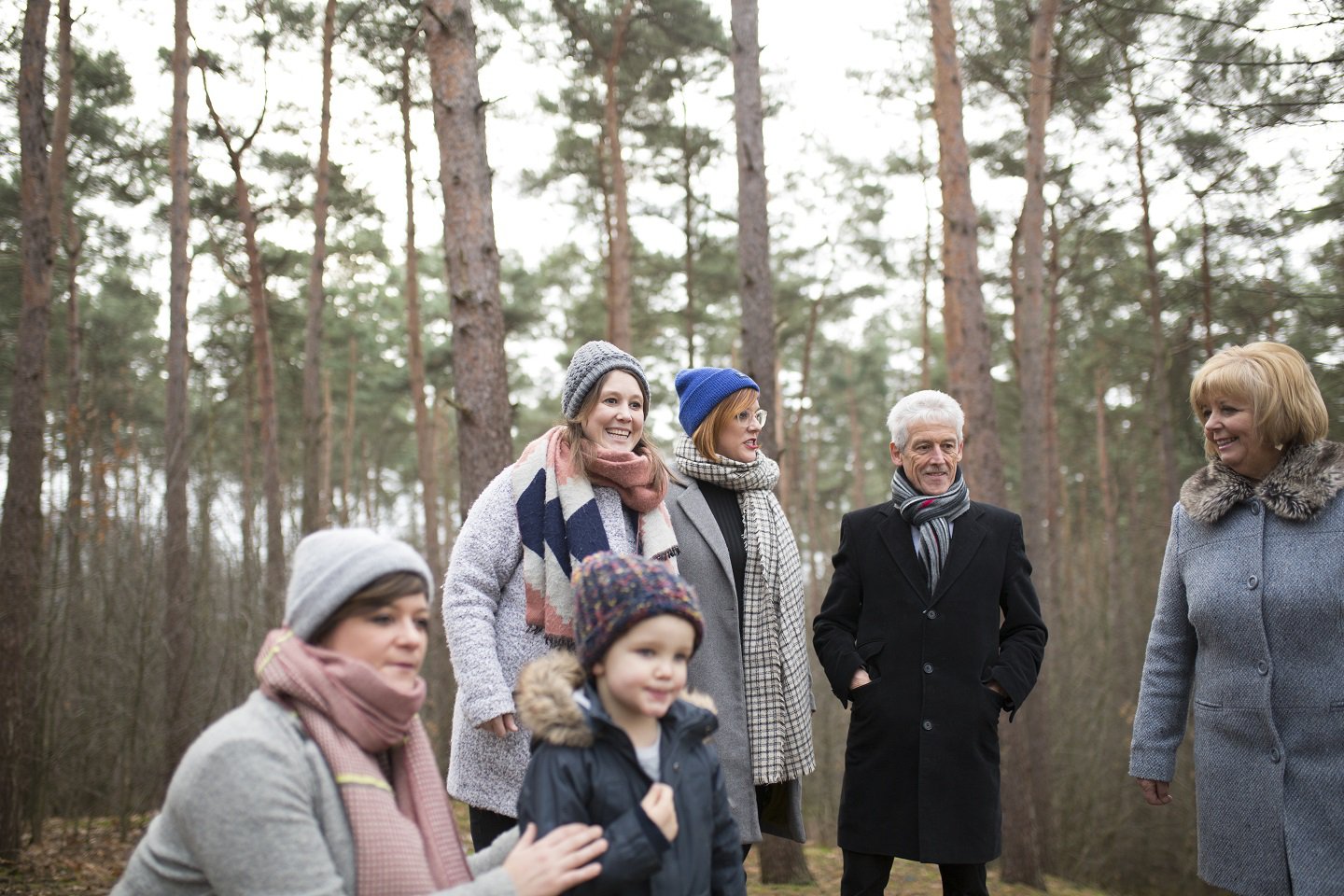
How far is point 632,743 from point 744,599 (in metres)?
1.24

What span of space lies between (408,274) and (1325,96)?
44.7 feet

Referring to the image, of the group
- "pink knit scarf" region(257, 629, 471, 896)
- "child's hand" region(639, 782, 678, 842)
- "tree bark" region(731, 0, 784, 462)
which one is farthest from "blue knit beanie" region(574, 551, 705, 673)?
"tree bark" region(731, 0, 784, 462)

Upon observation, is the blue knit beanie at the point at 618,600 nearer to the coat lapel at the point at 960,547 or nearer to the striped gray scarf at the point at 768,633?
the striped gray scarf at the point at 768,633

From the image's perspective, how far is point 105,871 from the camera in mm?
7969

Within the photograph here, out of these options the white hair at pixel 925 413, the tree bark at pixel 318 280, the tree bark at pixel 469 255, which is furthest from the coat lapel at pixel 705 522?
the tree bark at pixel 318 280

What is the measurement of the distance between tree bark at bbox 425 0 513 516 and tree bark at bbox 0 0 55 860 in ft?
10.4

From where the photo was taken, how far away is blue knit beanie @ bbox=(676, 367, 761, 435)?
359 cm

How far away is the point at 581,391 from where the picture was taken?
3.30 metres

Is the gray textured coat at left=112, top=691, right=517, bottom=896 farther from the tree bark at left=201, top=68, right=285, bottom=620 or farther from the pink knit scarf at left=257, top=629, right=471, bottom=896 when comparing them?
the tree bark at left=201, top=68, right=285, bottom=620

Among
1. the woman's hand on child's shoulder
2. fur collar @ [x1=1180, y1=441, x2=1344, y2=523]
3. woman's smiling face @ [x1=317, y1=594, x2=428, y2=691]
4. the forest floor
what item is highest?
fur collar @ [x1=1180, y1=441, x2=1344, y2=523]

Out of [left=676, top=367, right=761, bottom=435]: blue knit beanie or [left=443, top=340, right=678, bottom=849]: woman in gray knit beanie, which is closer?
[left=443, top=340, right=678, bottom=849]: woman in gray knit beanie

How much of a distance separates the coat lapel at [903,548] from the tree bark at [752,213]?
405cm

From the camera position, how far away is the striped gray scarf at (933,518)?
368 centimetres

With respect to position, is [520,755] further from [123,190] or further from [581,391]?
[123,190]
